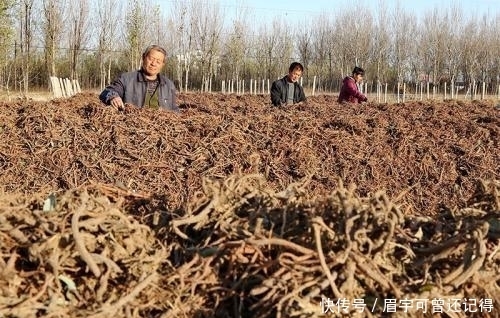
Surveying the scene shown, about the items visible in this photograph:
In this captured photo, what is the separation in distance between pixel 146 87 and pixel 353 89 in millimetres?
6604

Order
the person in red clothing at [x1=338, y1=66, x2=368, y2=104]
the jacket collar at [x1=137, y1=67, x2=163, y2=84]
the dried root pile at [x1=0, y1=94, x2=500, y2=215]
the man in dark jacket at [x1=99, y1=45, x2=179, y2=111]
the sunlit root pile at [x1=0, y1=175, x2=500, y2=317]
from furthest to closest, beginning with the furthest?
the person in red clothing at [x1=338, y1=66, x2=368, y2=104] → the dried root pile at [x1=0, y1=94, x2=500, y2=215] → the jacket collar at [x1=137, y1=67, x2=163, y2=84] → the man in dark jacket at [x1=99, y1=45, x2=179, y2=111] → the sunlit root pile at [x1=0, y1=175, x2=500, y2=317]

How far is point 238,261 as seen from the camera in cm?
239

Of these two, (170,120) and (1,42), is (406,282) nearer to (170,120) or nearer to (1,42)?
(170,120)

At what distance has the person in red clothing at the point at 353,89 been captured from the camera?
39.8 ft

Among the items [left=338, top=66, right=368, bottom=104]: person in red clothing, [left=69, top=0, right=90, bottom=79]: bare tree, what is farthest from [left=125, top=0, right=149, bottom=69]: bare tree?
[left=338, top=66, right=368, bottom=104]: person in red clothing

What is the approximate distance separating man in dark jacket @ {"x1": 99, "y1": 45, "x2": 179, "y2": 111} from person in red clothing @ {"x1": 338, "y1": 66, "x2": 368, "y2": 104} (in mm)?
5801

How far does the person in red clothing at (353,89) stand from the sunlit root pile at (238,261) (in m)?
9.79

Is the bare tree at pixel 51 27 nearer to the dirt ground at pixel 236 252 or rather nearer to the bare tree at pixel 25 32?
the bare tree at pixel 25 32

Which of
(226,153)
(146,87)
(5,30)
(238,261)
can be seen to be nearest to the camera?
(238,261)

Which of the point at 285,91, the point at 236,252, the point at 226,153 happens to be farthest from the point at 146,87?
the point at 236,252

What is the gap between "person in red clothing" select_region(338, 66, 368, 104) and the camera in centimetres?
1214

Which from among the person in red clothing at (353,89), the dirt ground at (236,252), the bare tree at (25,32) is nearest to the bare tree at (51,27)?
the bare tree at (25,32)

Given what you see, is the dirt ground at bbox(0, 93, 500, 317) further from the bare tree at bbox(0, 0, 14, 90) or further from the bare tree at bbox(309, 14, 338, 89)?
the bare tree at bbox(309, 14, 338, 89)

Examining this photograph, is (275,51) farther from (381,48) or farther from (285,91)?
(285,91)
